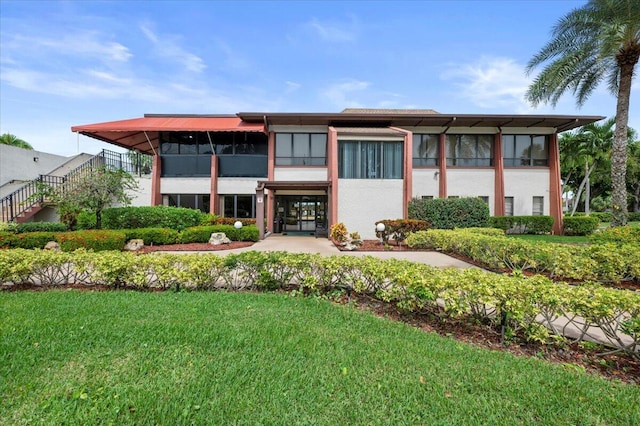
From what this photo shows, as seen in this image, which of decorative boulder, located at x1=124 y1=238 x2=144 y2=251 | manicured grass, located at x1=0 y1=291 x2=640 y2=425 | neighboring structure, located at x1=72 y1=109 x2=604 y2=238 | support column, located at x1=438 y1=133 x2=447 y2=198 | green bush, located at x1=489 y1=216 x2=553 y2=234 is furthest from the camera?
support column, located at x1=438 y1=133 x2=447 y2=198

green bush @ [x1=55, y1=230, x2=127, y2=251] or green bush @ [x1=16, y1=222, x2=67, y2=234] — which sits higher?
green bush @ [x1=16, y1=222, x2=67, y2=234]

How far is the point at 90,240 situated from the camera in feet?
34.4

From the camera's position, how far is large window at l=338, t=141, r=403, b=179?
15.6 m

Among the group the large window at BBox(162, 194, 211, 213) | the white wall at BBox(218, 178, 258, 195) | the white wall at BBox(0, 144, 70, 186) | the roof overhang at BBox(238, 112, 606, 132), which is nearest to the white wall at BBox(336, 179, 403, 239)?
the roof overhang at BBox(238, 112, 606, 132)

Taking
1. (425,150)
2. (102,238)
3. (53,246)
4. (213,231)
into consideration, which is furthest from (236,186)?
(425,150)

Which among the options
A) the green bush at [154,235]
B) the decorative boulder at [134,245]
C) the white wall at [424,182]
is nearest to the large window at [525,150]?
the white wall at [424,182]

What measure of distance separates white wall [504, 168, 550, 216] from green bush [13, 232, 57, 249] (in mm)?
23814

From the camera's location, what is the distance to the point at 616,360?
3576 mm

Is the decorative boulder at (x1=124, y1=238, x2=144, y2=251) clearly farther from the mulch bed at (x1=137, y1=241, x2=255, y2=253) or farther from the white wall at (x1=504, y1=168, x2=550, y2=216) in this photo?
the white wall at (x1=504, y1=168, x2=550, y2=216)

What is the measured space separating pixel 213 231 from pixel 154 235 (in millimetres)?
2392

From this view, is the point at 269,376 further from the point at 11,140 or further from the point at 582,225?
the point at 11,140

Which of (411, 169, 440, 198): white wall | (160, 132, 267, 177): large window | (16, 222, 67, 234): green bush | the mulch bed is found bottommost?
the mulch bed

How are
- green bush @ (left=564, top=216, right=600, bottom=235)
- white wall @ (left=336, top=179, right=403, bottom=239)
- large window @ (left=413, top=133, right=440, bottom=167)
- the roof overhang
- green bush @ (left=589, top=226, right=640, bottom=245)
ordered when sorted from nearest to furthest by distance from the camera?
green bush @ (left=589, top=226, right=640, bottom=245) → white wall @ (left=336, top=179, right=403, bottom=239) → the roof overhang → green bush @ (left=564, top=216, right=600, bottom=235) → large window @ (left=413, top=133, right=440, bottom=167)

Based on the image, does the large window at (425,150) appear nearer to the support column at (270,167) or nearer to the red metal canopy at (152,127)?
the support column at (270,167)
